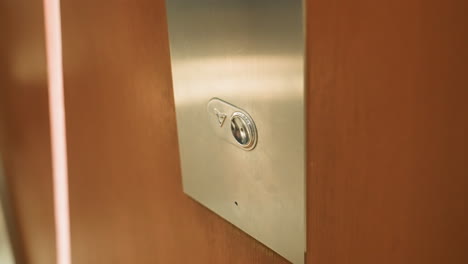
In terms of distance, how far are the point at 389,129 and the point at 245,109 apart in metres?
0.13

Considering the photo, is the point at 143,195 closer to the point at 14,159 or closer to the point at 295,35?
the point at 295,35

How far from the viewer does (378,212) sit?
367 mm

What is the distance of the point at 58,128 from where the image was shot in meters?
0.84

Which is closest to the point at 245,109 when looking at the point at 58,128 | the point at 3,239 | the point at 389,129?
the point at 389,129

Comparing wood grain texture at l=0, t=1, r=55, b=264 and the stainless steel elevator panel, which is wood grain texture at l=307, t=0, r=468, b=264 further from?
wood grain texture at l=0, t=1, r=55, b=264

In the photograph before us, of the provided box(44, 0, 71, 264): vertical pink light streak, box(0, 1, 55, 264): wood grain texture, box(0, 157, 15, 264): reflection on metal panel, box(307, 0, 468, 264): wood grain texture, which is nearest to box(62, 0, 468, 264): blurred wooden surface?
box(307, 0, 468, 264): wood grain texture

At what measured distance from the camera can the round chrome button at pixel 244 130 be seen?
0.44 m

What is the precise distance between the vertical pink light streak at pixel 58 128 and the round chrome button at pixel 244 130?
0.39 meters

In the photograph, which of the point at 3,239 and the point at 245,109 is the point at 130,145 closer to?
the point at 245,109

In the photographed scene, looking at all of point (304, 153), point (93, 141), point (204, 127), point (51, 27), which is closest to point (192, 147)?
point (204, 127)

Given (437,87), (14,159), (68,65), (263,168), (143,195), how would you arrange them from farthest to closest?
(14,159) < (68,65) < (143,195) < (263,168) < (437,87)

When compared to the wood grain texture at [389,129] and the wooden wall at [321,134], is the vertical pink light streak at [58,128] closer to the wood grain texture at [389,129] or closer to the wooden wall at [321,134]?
the wooden wall at [321,134]

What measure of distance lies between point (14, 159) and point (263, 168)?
2.71 ft

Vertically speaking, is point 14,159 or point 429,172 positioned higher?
point 429,172
